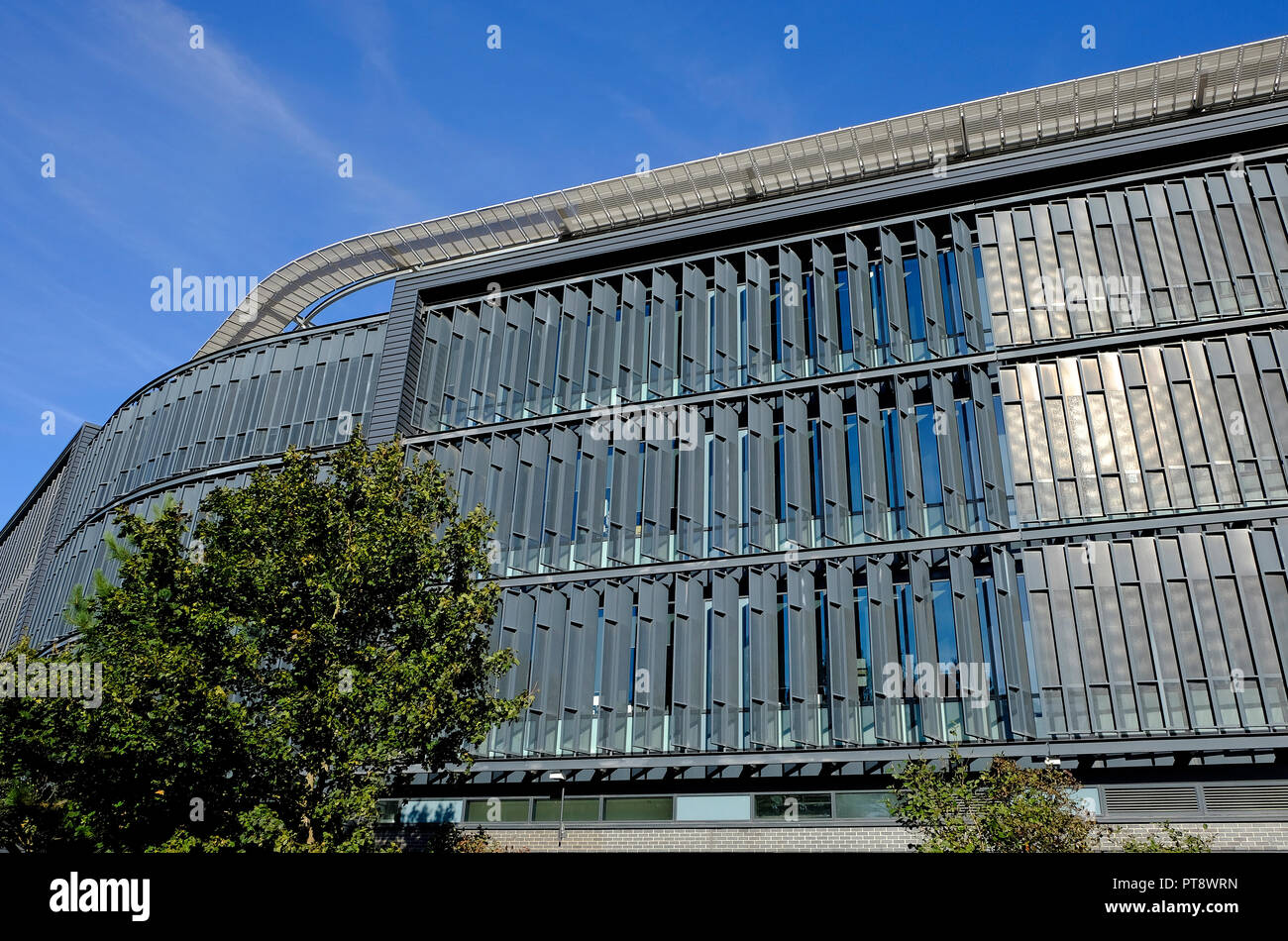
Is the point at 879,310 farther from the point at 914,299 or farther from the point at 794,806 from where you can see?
the point at 794,806

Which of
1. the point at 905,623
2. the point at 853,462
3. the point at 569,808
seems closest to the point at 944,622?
the point at 905,623

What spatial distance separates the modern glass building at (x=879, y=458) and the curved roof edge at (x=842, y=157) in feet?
0.43

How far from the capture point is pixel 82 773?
Result: 20.2 metres

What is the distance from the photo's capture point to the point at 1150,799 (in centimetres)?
2330

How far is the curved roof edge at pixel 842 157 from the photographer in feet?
99.1

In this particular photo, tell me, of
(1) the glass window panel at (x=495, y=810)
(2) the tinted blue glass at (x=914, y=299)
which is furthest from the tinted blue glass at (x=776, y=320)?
(1) the glass window panel at (x=495, y=810)

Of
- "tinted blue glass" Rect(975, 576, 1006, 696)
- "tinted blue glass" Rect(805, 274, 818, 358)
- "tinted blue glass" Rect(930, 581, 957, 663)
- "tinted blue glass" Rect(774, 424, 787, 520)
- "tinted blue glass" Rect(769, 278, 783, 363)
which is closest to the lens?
"tinted blue glass" Rect(975, 576, 1006, 696)

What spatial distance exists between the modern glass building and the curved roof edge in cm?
13

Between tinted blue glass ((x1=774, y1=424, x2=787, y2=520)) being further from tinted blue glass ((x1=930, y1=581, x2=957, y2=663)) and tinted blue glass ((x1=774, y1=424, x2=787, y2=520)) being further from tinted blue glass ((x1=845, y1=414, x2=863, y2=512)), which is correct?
tinted blue glass ((x1=930, y1=581, x2=957, y2=663))

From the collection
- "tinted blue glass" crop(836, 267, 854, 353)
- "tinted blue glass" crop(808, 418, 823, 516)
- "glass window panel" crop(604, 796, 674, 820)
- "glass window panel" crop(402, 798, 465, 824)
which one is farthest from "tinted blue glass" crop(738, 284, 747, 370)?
"glass window panel" crop(402, 798, 465, 824)

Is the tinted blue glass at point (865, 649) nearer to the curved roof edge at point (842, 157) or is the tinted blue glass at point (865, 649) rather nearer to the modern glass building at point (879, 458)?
the modern glass building at point (879, 458)

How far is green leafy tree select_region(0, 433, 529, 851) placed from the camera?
16969 millimetres

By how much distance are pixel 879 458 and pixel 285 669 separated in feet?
58.6
